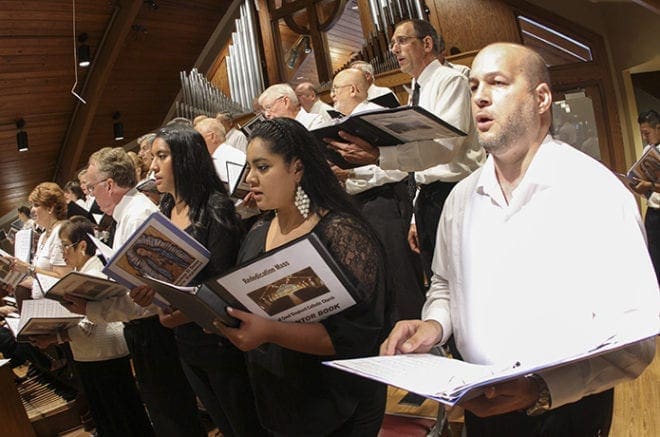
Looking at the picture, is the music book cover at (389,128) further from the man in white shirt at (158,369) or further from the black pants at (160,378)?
the black pants at (160,378)

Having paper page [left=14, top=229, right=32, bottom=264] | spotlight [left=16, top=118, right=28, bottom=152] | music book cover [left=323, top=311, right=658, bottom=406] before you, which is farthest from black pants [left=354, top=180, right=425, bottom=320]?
spotlight [left=16, top=118, right=28, bottom=152]

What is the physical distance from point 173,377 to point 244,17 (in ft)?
21.6

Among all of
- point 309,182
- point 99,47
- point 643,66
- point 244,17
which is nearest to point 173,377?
point 309,182

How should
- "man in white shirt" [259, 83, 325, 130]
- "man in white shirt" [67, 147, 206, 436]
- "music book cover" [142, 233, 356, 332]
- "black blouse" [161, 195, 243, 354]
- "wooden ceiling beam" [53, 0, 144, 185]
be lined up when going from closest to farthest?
"music book cover" [142, 233, 356, 332]
"black blouse" [161, 195, 243, 354]
"man in white shirt" [67, 147, 206, 436]
"man in white shirt" [259, 83, 325, 130]
"wooden ceiling beam" [53, 0, 144, 185]

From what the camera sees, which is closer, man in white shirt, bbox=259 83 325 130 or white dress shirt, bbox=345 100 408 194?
white dress shirt, bbox=345 100 408 194

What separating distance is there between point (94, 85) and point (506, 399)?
904cm

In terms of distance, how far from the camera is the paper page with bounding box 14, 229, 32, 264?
394 centimetres

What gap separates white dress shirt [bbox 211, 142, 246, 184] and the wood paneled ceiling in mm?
5100

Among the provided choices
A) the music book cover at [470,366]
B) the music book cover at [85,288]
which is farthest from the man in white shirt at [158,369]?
the music book cover at [470,366]

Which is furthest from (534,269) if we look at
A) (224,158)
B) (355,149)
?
(224,158)

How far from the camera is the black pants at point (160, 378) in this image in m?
2.73

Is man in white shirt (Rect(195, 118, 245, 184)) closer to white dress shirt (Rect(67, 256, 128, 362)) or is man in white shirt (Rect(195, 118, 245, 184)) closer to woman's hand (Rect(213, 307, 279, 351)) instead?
white dress shirt (Rect(67, 256, 128, 362))

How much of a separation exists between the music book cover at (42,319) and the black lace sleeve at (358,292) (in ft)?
5.27

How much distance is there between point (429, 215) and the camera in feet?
8.73
